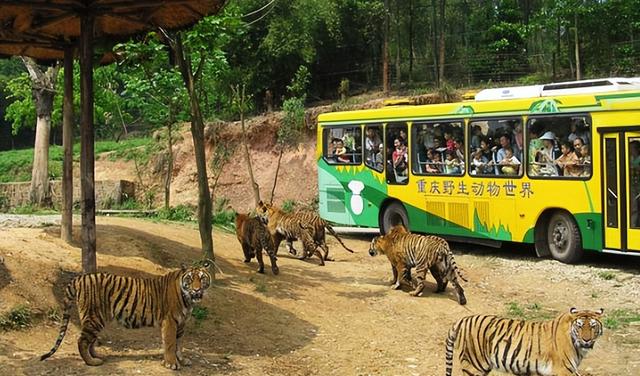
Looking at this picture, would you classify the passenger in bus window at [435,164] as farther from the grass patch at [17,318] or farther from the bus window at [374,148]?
the grass patch at [17,318]

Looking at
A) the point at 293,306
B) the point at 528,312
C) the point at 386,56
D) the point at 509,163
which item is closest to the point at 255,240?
the point at 293,306

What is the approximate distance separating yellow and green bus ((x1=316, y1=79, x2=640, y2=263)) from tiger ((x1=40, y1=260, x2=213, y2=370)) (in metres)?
8.18

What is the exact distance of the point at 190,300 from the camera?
7770 mm

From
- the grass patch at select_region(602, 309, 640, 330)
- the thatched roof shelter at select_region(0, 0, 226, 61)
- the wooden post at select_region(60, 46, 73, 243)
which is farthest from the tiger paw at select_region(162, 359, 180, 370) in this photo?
the grass patch at select_region(602, 309, 640, 330)

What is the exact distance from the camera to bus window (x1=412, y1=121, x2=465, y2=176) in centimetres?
1625

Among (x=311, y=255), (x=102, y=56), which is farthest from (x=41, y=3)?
(x=311, y=255)

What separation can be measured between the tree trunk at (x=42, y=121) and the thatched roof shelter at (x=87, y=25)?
10348mm

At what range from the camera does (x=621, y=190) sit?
43.2 ft

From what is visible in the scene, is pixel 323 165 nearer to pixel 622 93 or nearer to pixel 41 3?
pixel 622 93

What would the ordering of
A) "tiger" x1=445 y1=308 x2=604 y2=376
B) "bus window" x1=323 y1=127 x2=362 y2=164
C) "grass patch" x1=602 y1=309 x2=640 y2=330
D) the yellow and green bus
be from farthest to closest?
"bus window" x1=323 y1=127 x2=362 y2=164 < the yellow and green bus < "grass patch" x1=602 y1=309 x2=640 y2=330 < "tiger" x1=445 y1=308 x2=604 y2=376

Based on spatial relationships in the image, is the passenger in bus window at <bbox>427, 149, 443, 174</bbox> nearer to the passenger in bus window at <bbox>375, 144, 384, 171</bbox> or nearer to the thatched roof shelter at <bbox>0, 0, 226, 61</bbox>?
the passenger in bus window at <bbox>375, 144, 384, 171</bbox>

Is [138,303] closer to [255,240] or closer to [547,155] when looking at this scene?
[255,240]

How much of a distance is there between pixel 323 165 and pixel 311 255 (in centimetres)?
481

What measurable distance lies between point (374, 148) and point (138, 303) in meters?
10.9
